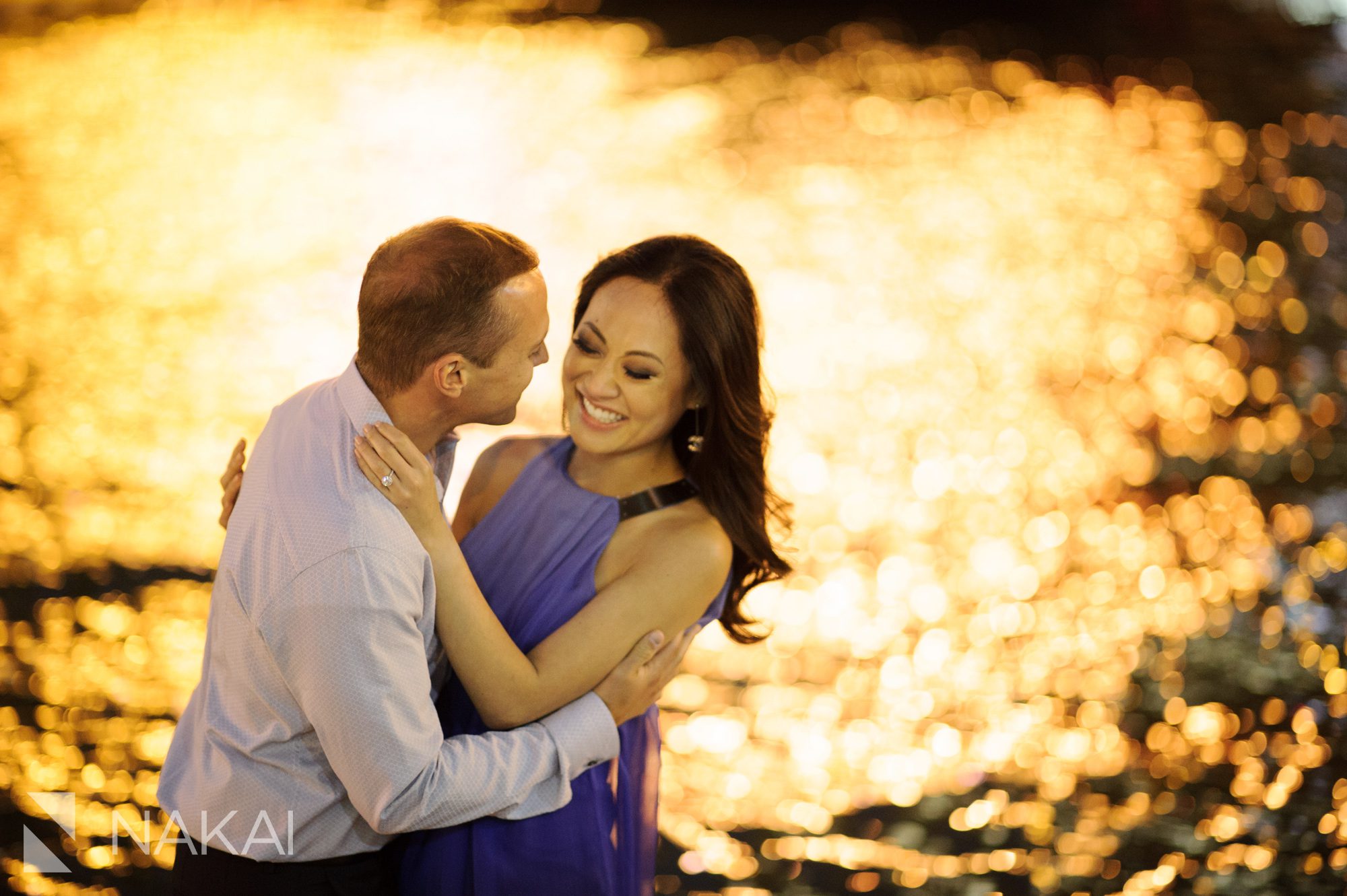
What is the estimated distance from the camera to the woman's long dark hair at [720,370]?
2.73m

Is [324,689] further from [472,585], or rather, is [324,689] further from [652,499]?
[652,499]

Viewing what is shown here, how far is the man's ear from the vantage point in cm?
222

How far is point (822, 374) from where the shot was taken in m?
8.28

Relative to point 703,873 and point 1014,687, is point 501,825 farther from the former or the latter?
point 1014,687

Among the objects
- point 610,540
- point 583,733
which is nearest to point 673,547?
point 610,540

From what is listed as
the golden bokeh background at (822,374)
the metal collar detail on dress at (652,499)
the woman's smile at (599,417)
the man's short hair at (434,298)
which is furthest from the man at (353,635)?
the golden bokeh background at (822,374)

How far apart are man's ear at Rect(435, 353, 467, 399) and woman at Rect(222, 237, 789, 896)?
1.09 feet

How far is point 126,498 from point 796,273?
18.0 ft

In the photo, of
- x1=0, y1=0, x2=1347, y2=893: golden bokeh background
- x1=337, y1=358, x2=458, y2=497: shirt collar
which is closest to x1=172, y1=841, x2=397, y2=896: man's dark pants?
x1=337, y1=358, x2=458, y2=497: shirt collar

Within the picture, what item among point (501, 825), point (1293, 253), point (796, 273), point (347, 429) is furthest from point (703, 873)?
point (1293, 253)

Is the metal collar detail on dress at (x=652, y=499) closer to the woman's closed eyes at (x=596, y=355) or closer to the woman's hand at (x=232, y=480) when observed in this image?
the woman's closed eyes at (x=596, y=355)

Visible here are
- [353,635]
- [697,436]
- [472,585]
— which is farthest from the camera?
[697,436]

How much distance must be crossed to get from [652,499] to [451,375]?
70cm

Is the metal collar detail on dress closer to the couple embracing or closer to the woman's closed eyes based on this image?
the couple embracing
